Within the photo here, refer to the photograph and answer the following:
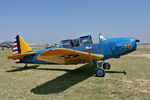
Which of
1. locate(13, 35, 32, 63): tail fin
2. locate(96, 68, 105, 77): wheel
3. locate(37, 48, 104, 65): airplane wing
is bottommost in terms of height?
locate(96, 68, 105, 77): wheel

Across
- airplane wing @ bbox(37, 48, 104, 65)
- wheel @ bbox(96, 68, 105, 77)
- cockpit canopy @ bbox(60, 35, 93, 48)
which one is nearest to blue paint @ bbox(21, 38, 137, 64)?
cockpit canopy @ bbox(60, 35, 93, 48)

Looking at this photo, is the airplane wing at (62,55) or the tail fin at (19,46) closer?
the airplane wing at (62,55)

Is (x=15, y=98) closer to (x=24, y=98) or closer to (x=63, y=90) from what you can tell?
(x=24, y=98)

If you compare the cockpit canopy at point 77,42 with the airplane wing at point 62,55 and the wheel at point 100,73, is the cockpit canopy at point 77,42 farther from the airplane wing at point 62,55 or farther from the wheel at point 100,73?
the wheel at point 100,73

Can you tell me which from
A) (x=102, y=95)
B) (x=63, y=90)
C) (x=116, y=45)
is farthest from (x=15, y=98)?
(x=116, y=45)

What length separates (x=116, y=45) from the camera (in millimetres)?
7633

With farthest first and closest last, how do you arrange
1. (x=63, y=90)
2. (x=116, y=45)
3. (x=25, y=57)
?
(x=25, y=57) < (x=116, y=45) < (x=63, y=90)

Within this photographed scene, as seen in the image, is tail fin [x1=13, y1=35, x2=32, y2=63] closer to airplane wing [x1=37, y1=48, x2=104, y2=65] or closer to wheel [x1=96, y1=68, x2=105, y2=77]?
airplane wing [x1=37, y1=48, x2=104, y2=65]

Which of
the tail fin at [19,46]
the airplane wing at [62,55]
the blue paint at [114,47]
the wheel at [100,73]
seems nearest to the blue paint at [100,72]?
the wheel at [100,73]

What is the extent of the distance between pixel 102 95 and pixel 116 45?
409 centimetres

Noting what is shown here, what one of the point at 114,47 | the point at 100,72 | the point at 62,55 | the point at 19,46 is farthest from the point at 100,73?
the point at 19,46

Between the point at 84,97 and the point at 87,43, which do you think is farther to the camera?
the point at 87,43

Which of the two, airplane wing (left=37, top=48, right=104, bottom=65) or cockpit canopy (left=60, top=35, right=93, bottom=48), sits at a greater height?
cockpit canopy (left=60, top=35, right=93, bottom=48)

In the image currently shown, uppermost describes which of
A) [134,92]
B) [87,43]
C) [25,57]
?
[87,43]
